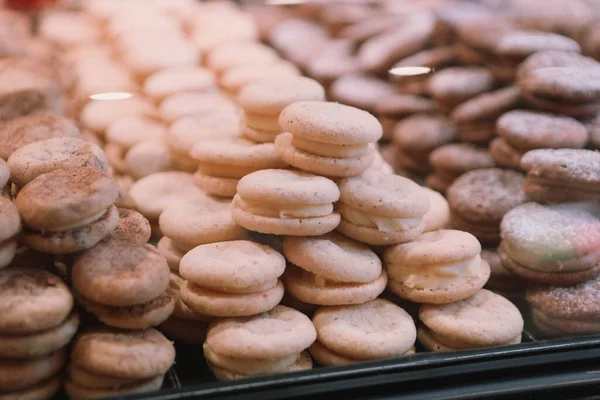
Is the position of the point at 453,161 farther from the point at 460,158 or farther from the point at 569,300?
the point at 569,300

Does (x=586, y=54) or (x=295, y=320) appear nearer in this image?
(x=295, y=320)

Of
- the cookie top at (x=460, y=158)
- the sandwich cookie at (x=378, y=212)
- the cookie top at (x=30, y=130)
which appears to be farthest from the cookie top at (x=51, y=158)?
the cookie top at (x=460, y=158)

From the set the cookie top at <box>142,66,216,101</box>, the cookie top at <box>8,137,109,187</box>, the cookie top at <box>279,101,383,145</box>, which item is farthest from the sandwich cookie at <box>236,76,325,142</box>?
the cookie top at <box>142,66,216,101</box>

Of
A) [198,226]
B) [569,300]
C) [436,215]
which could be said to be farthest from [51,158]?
[569,300]

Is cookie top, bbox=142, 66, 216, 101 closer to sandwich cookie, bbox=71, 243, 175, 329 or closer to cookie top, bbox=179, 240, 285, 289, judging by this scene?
cookie top, bbox=179, 240, 285, 289

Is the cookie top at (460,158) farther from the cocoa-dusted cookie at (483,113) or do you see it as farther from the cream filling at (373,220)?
the cream filling at (373,220)

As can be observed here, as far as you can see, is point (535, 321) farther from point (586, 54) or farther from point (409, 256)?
point (586, 54)

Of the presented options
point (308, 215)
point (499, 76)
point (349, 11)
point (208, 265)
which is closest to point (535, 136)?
point (499, 76)
